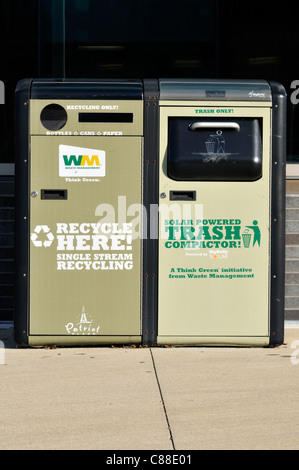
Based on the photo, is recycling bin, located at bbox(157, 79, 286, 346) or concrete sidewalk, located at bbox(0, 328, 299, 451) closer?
concrete sidewalk, located at bbox(0, 328, 299, 451)

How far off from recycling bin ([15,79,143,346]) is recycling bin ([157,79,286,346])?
0.27 metres

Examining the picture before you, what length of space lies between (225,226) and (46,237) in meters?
1.49

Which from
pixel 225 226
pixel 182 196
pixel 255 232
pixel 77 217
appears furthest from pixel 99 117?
pixel 255 232

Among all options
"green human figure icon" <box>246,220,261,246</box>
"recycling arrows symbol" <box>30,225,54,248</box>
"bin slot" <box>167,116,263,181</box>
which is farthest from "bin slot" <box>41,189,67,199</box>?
"green human figure icon" <box>246,220,261,246</box>

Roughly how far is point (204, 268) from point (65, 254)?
116 centimetres

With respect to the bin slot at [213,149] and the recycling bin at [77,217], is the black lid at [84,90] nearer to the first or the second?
the recycling bin at [77,217]

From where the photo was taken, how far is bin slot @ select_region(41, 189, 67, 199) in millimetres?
6445

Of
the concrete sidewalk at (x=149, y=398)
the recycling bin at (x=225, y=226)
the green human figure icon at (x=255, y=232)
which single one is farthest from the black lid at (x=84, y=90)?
the concrete sidewalk at (x=149, y=398)

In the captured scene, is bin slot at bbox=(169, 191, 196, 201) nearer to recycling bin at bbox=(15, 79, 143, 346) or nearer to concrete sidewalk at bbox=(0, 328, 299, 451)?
recycling bin at bbox=(15, 79, 143, 346)

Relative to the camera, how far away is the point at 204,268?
21.3 ft

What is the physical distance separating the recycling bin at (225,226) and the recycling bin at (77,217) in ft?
0.88

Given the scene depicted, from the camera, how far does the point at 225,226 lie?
648cm
